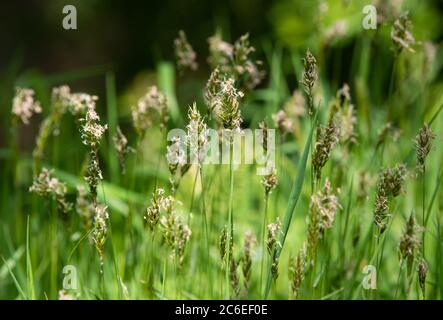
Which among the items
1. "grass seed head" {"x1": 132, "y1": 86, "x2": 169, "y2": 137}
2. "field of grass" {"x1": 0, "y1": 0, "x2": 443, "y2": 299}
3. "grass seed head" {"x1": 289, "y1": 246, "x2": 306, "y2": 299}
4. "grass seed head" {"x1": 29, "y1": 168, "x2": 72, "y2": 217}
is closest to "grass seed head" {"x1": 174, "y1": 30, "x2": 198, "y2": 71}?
"field of grass" {"x1": 0, "y1": 0, "x2": 443, "y2": 299}

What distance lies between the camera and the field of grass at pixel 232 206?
1.50 m

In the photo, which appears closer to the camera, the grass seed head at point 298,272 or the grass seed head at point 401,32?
the grass seed head at point 298,272

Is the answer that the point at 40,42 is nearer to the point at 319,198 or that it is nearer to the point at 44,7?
the point at 44,7

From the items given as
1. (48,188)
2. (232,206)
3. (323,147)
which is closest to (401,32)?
(323,147)

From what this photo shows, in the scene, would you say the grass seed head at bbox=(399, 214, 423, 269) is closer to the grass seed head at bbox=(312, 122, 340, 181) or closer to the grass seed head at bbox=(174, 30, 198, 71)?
the grass seed head at bbox=(312, 122, 340, 181)

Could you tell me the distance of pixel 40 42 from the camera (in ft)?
18.2

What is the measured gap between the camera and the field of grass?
150 cm

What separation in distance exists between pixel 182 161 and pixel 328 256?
1.52 ft

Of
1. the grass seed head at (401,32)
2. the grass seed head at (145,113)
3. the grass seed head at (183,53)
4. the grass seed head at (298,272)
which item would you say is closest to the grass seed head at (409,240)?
the grass seed head at (298,272)

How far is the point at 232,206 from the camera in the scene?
153 centimetres

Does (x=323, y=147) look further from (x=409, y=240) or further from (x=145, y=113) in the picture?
(x=145, y=113)

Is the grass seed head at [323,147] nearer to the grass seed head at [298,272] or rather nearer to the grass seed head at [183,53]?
the grass seed head at [298,272]

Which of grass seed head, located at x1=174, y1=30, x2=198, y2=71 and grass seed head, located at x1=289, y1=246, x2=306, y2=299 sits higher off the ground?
grass seed head, located at x1=174, y1=30, x2=198, y2=71
